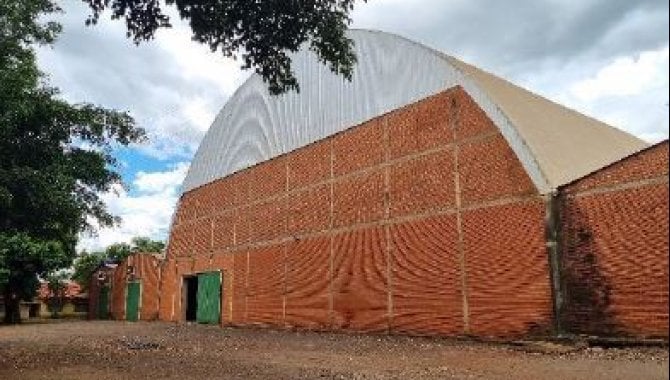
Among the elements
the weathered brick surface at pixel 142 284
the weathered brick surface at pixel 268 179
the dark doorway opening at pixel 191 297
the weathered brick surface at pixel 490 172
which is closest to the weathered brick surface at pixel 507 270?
the weathered brick surface at pixel 490 172

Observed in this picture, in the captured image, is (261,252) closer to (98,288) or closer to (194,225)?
(194,225)

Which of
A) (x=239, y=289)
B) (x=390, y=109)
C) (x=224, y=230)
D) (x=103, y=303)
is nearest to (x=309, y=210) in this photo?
(x=390, y=109)

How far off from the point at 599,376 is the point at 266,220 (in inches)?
709

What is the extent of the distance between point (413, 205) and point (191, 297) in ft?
59.7

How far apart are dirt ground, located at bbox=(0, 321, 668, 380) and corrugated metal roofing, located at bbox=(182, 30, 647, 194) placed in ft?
16.2

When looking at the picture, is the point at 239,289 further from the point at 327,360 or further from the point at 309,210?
the point at 327,360

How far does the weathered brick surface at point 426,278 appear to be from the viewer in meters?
17.7

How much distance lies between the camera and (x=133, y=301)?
125 ft

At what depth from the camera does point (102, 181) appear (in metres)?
33.0

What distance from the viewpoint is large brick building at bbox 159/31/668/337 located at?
15.3 m

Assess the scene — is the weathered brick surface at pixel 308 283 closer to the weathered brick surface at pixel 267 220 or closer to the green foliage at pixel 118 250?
the weathered brick surface at pixel 267 220

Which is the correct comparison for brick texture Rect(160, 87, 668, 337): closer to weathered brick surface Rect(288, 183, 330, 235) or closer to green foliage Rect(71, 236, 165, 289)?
weathered brick surface Rect(288, 183, 330, 235)

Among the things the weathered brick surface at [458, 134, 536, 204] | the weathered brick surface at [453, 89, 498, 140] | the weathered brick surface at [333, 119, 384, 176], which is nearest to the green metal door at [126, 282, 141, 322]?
the weathered brick surface at [333, 119, 384, 176]

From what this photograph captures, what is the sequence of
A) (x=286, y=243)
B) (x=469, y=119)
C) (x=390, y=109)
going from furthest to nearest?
(x=286, y=243) < (x=390, y=109) < (x=469, y=119)
